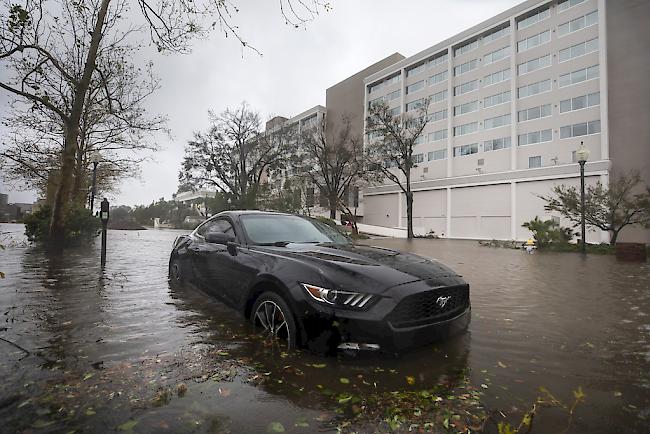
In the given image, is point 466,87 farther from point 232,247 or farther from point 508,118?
point 232,247

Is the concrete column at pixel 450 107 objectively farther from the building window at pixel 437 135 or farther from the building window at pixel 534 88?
the building window at pixel 534 88

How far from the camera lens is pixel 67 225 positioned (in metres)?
13.9

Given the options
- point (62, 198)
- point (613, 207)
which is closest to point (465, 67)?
point (613, 207)

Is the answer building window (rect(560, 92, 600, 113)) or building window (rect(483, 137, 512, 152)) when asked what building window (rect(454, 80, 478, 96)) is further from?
building window (rect(560, 92, 600, 113))

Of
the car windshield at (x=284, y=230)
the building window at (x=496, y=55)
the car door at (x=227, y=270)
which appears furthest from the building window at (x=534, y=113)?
the car door at (x=227, y=270)

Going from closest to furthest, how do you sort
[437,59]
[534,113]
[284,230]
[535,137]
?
[284,230] → [535,137] → [534,113] → [437,59]

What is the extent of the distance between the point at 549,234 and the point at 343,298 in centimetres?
1775

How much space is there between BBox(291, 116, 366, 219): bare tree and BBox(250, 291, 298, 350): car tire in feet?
126

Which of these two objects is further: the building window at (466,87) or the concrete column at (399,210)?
the concrete column at (399,210)

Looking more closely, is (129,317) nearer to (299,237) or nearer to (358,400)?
(299,237)

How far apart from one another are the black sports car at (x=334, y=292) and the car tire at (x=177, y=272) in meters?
1.77

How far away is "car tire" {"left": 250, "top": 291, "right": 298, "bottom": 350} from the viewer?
3.10 metres

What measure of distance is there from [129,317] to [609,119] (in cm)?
3818

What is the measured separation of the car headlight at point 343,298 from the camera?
286cm
